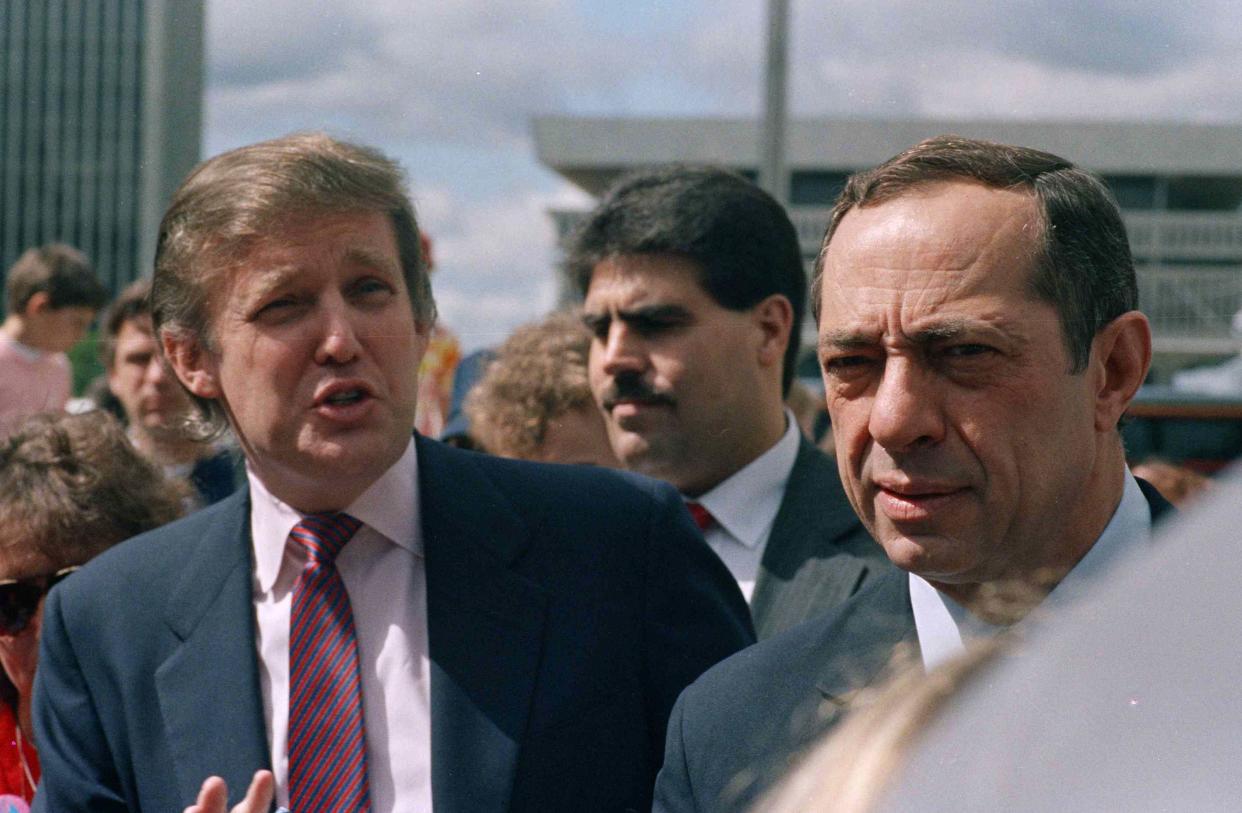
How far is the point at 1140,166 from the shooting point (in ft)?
→ 127

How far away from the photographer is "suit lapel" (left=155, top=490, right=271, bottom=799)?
7.86 feet

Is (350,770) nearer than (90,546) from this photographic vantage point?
Yes

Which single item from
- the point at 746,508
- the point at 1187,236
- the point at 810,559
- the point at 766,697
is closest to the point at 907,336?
the point at 766,697

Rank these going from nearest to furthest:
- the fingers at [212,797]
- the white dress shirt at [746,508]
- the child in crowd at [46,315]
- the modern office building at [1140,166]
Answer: the fingers at [212,797] < the white dress shirt at [746,508] < the child in crowd at [46,315] < the modern office building at [1140,166]

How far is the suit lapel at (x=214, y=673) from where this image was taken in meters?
2.40

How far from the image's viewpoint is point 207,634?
250 cm

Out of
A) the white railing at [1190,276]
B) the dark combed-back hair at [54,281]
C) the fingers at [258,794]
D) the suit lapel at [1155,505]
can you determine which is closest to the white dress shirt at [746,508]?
the suit lapel at [1155,505]

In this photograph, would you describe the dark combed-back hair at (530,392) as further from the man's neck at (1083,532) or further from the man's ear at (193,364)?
the man's neck at (1083,532)

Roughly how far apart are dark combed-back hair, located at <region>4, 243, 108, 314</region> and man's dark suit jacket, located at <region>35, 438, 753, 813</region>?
4486 mm

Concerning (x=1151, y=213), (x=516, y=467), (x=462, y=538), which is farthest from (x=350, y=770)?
Answer: (x=1151, y=213)

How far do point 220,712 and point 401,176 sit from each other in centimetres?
100

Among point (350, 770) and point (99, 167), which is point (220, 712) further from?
point (99, 167)

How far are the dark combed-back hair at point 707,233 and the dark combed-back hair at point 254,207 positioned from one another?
967 millimetres

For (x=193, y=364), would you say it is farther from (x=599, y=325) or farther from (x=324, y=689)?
(x=599, y=325)
